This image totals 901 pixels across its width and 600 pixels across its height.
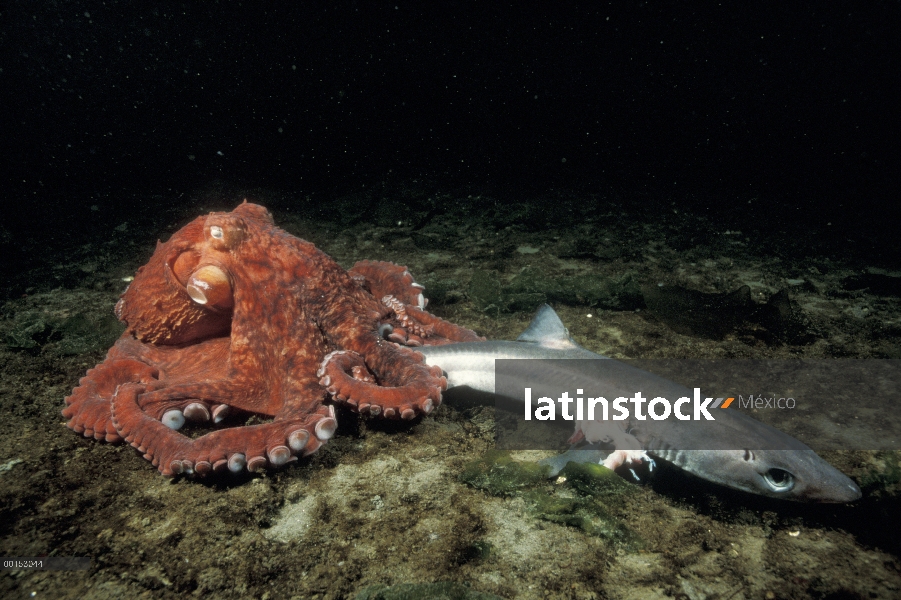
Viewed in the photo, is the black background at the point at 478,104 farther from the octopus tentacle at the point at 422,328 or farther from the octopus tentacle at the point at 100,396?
the octopus tentacle at the point at 100,396

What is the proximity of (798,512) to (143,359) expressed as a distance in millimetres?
4014

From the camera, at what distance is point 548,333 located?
9.96 ft

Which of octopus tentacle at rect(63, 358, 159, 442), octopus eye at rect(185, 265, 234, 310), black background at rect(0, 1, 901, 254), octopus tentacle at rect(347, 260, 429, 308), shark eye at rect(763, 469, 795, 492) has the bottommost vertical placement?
shark eye at rect(763, 469, 795, 492)

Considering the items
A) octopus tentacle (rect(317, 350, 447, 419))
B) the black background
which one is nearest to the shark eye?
octopus tentacle (rect(317, 350, 447, 419))

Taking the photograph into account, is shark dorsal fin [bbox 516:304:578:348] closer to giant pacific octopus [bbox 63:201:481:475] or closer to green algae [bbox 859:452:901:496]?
giant pacific octopus [bbox 63:201:481:475]

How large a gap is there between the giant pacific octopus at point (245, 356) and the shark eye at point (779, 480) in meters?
1.71

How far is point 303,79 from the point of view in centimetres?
2836

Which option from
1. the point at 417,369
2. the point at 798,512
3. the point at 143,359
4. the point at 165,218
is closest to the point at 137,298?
the point at 143,359

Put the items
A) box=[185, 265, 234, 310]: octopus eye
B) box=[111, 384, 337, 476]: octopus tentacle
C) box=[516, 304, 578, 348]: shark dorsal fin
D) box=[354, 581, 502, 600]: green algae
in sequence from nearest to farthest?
box=[354, 581, 502, 600]: green algae
box=[111, 384, 337, 476]: octopus tentacle
box=[185, 265, 234, 310]: octopus eye
box=[516, 304, 578, 348]: shark dorsal fin

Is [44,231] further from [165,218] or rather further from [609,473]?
[609,473]

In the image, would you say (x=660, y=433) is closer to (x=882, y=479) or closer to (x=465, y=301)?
(x=882, y=479)

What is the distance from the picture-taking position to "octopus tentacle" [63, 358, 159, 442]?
8.15 feet

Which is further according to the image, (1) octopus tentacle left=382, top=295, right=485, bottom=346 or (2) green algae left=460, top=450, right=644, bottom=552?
(1) octopus tentacle left=382, top=295, right=485, bottom=346

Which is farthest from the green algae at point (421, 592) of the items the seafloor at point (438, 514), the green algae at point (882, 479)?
the green algae at point (882, 479)
